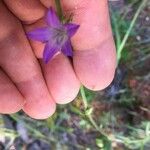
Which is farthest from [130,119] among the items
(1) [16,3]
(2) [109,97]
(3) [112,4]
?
(1) [16,3]

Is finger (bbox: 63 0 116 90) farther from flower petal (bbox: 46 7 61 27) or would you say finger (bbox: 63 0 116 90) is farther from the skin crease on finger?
flower petal (bbox: 46 7 61 27)

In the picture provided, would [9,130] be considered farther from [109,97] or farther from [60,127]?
[109,97]

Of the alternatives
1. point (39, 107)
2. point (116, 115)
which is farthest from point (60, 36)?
point (116, 115)

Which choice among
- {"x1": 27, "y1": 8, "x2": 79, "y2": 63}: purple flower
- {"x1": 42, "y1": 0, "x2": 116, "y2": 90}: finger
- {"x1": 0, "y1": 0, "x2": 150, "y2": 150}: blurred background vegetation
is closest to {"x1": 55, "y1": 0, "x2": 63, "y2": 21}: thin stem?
{"x1": 27, "y1": 8, "x2": 79, "y2": 63}: purple flower

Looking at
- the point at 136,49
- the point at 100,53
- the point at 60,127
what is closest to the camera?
the point at 100,53

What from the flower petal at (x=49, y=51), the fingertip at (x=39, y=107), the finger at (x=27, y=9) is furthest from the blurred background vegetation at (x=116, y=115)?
the flower petal at (x=49, y=51)

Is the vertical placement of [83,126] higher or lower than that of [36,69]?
lower
